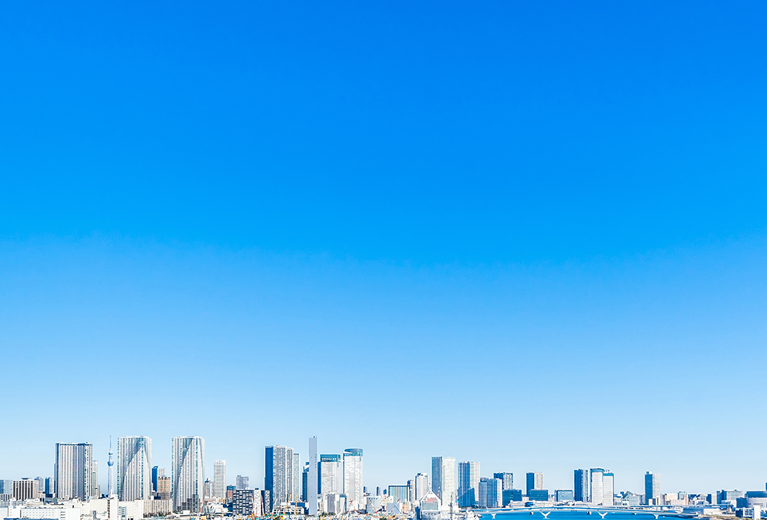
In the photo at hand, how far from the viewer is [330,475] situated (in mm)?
75375

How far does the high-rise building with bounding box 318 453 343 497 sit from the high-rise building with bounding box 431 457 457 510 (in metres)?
9.74

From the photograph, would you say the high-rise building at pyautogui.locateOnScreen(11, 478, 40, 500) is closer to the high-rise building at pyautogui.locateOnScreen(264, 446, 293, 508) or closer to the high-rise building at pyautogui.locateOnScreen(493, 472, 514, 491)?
the high-rise building at pyautogui.locateOnScreen(264, 446, 293, 508)

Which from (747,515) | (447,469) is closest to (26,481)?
(447,469)

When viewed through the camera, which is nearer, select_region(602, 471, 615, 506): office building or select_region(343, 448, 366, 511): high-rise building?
select_region(343, 448, 366, 511): high-rise building

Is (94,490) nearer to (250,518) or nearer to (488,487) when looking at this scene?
(250,518)

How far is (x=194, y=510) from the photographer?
6462 centimetres

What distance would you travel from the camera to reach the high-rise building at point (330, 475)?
244ft

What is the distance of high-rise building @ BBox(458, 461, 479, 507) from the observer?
83.4 meters

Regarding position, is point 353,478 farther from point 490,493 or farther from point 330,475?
point 490,493

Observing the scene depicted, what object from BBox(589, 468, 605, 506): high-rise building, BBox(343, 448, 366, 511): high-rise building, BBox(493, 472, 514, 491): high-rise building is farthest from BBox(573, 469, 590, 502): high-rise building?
BBox(343, 448, 366, 511): high-rise building

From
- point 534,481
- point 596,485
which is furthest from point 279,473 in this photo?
point 596,485

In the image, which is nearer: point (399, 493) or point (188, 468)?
point (188, 468)

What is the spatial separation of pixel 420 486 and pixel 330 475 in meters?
11.7

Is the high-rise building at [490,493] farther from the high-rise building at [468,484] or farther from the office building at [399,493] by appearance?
the office building at [399,493]
